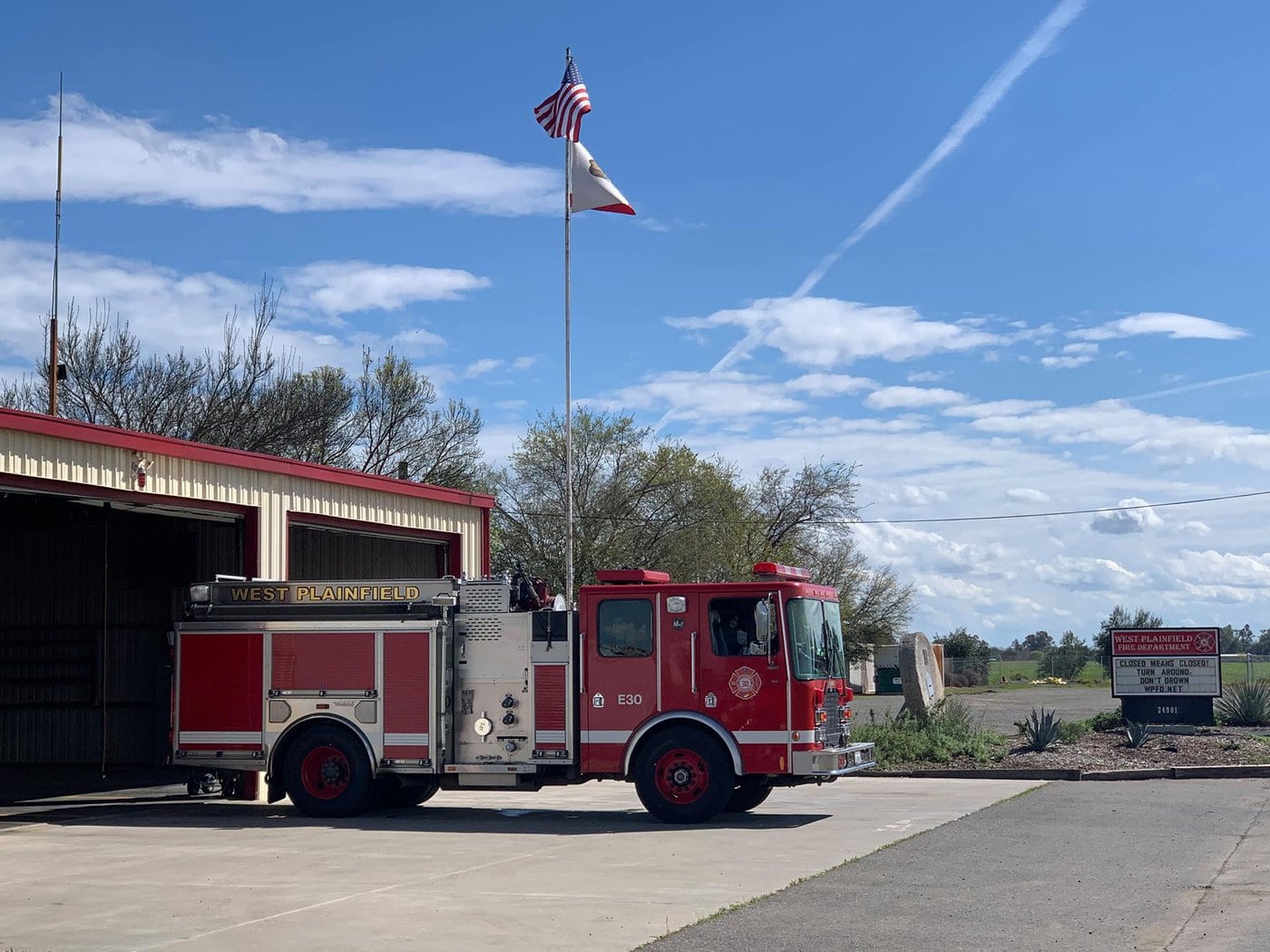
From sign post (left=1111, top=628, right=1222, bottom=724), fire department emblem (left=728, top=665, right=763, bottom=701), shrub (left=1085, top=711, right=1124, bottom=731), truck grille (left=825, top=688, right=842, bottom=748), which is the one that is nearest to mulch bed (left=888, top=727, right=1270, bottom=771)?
sign post (left=1111, top=628, right=1222, bottom=724)

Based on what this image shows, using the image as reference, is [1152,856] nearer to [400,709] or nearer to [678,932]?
[678,932]

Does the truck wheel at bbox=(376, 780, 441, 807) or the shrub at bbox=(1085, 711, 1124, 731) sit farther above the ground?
the shrub at bbox=(1085, 711, 1124, 731)

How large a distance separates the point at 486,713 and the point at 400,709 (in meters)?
0.99

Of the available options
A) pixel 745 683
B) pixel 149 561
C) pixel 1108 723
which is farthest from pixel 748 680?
pixel 1108 723

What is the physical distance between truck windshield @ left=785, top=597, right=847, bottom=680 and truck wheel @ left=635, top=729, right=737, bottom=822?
1274mm

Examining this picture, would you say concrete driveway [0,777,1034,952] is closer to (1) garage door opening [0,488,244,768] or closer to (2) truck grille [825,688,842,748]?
(2) truck grille [825,688,842,748]

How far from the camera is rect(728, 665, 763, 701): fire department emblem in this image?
1540cm

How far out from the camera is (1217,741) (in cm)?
2341

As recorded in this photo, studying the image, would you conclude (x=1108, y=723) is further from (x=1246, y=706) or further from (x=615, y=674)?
(x=615, y=674)

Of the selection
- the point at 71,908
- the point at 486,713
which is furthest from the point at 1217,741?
the point at 71,908

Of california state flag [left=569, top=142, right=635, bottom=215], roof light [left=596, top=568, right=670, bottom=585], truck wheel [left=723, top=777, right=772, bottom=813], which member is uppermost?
california state flag [left=569, top=142, right=635, bottom=215]

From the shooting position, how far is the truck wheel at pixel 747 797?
54.0 feet

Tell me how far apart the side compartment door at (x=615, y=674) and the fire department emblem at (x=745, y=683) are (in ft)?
2.82

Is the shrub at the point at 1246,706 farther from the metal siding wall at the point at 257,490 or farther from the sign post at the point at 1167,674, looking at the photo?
the metal siding wall at the point at 257,490
